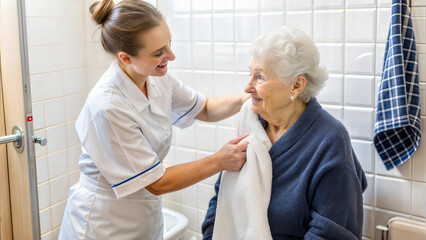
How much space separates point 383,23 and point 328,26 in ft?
0.62

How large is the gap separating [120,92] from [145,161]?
24 cm

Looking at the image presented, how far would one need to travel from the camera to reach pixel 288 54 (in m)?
1.45

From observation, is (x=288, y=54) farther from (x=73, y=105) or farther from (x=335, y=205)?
(x=73, y=105)

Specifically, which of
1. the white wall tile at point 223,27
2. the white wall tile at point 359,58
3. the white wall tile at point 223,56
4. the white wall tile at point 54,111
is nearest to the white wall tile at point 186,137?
the white wall tile at point 223,56

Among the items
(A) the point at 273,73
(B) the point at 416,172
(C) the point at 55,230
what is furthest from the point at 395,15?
(C) the point at 55,230

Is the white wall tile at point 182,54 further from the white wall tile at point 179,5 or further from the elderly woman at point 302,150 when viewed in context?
the elderly woman at point 302,150

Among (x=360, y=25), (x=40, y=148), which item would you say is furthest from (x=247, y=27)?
(x=40, y=148)

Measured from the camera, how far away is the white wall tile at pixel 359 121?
1668 mm

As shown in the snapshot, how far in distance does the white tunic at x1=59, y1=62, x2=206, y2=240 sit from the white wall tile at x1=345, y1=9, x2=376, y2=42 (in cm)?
61

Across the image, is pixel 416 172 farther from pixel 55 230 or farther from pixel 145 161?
pixel 55 230

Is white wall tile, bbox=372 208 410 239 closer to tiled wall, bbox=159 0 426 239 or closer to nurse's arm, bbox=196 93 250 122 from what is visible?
tiled wall, bbox=159 0 426 239

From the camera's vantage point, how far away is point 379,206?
1709 mm

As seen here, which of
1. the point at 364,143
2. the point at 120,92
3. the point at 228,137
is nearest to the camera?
the point at 120,92

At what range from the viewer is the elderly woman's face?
149cm
